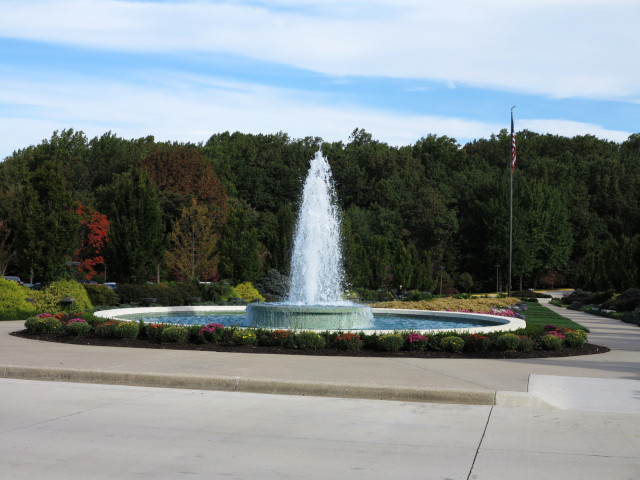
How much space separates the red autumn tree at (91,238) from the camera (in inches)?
1828

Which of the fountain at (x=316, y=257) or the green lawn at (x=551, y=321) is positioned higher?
the fountain at (x=316, y=257)

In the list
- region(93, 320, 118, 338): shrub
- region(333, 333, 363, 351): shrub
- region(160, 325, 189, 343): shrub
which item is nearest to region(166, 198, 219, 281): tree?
region(93, 320, 118, 338): shrub

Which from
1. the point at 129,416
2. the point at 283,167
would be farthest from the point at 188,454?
the point at 283,167

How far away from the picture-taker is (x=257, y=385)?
32.3 feet

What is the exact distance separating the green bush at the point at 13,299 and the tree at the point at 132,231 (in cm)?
705

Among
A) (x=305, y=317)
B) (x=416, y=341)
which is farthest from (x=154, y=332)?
(x=416, y=341)

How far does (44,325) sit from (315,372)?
8033mm

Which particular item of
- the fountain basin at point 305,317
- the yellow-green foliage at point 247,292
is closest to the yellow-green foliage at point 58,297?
the fountain basin at point 305,317

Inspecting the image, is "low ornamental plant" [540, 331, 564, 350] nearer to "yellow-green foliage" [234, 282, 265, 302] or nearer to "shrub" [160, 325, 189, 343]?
"shrub" [160, 325, 189, 343]

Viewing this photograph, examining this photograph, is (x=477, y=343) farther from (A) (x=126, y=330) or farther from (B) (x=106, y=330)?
(B) (x=106, y=330)

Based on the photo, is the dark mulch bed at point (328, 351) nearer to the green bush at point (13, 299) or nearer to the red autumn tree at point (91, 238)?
the green bush at point (13, 299)

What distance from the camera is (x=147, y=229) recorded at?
2975 centimetres

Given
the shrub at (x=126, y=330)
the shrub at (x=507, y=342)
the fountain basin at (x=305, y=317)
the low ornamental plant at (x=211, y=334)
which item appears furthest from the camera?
the fountain basin at (x=305, y=317)

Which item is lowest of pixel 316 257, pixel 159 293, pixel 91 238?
pixel 159 293
